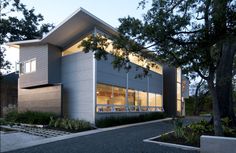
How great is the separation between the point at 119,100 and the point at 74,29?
21.1 ft

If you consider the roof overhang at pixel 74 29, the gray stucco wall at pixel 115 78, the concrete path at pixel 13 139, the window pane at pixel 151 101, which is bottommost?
the concrete path at pixel 13 139

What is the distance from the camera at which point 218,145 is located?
9.60m

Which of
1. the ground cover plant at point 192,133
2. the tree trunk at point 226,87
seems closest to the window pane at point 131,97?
the tree trunk at point 226,87

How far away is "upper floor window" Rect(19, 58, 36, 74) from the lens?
79.4ft

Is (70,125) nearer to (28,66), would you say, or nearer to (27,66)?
(28,66)

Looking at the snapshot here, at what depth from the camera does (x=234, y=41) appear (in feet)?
32.6

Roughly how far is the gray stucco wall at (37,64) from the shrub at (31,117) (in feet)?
8.73

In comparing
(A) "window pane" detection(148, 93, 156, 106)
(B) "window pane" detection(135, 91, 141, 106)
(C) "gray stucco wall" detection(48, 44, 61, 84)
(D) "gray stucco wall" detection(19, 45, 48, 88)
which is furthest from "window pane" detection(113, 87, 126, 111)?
(A) "window pane" detection(148, 93, 156, 106)

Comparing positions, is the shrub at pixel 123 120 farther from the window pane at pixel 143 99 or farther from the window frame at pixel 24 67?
the window frame at pixel 24 67

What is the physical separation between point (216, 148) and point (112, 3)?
301 inches

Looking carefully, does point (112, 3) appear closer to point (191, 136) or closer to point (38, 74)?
point (191, 136)

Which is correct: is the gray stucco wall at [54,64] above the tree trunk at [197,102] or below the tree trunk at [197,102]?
above

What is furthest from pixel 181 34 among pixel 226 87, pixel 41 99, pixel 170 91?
pixel 170 91

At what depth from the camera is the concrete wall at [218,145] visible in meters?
9.34
